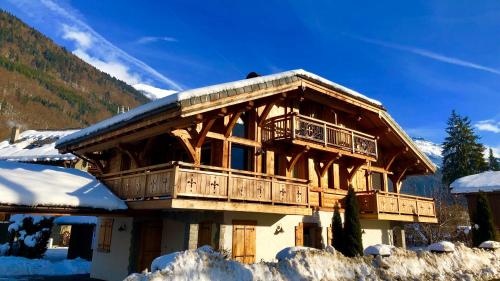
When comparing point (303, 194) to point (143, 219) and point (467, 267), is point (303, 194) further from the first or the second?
point (467, 267)

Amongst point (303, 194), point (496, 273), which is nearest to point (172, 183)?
point (303, 194)

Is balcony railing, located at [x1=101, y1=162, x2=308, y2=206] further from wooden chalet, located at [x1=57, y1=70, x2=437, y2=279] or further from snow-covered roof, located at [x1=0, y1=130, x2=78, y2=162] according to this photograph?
snow-covered roof, located at [x1=0, y1=130, x2=78, y2=162]

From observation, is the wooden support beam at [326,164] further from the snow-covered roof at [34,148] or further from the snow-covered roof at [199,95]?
the snow-covered roof at [34,148]

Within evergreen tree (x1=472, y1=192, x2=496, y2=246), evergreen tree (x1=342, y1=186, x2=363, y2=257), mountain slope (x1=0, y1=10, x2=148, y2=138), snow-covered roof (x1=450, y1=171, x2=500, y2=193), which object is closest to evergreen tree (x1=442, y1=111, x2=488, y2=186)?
snow-covered roof (x1=450, y1=171, x2=500, y2=193)

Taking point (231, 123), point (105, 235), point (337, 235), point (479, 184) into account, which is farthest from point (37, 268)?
point (479, 184)

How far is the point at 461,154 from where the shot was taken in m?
56.9

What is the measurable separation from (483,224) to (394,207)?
6.53 m

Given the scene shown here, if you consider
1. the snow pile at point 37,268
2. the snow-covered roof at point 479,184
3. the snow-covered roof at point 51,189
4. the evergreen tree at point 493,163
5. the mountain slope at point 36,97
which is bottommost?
the snow pile at point 37,268

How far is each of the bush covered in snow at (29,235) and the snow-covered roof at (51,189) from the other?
1052 centimetres

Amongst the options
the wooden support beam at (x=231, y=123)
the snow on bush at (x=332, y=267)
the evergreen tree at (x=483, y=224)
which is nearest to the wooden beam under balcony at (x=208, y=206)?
the snow on bush at (x=332, y=267)

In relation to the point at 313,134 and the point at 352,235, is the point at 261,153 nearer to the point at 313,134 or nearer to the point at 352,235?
the point at 313,134

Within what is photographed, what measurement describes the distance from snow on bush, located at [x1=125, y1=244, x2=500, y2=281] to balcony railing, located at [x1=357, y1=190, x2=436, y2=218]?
10.0 ft

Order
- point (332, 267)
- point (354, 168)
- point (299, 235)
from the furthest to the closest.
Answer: point (354, 168)
point (299, 235)
point (332, 267)

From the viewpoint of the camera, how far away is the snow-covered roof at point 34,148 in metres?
36.2
